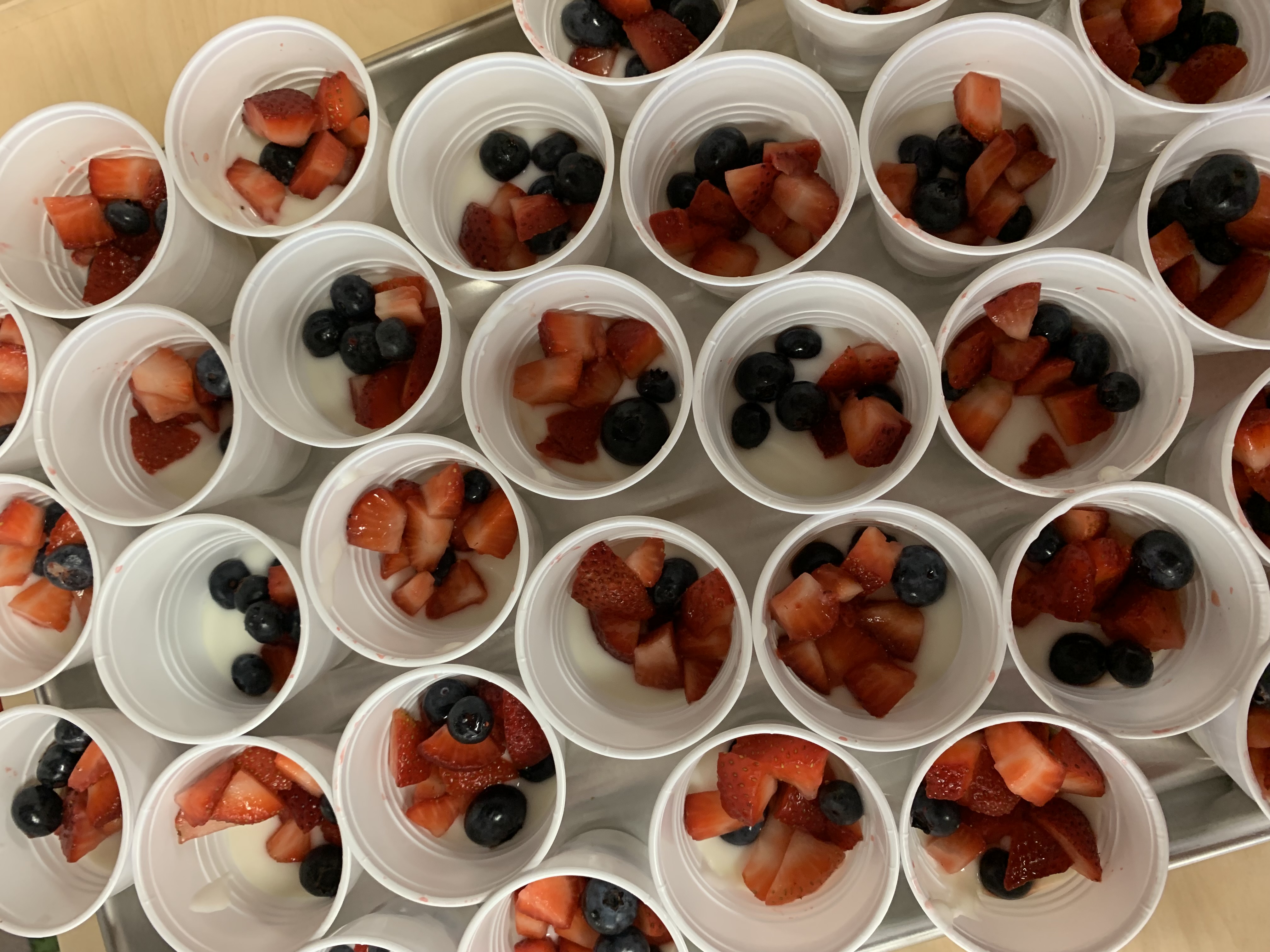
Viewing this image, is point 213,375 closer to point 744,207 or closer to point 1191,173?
point 744,207

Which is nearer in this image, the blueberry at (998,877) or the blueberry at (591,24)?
the blueberry at (998,877)

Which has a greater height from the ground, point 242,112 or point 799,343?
point 242,112

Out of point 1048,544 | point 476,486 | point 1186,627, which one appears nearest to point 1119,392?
point 1048,544

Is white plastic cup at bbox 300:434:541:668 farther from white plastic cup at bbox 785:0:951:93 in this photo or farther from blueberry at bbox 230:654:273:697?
white plastic cup at bbox 785:0:951:93

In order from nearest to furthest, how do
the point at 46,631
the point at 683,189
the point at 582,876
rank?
the point at 582,876 → the point at 683,189 → the point at 46,631

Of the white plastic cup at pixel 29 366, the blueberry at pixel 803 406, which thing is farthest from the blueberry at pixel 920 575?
the white plastic cup at pixel 29 366

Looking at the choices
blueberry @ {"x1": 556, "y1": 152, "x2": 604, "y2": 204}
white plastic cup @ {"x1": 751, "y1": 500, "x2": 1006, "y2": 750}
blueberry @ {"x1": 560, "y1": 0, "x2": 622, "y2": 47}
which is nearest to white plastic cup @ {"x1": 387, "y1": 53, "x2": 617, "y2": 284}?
blueberry @ {"x1": 556, "y1": 152, "x2": 604, "y2": 204}

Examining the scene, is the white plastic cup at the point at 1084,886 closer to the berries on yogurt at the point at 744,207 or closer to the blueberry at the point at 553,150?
the berries on yogurt at the point at 744,207
